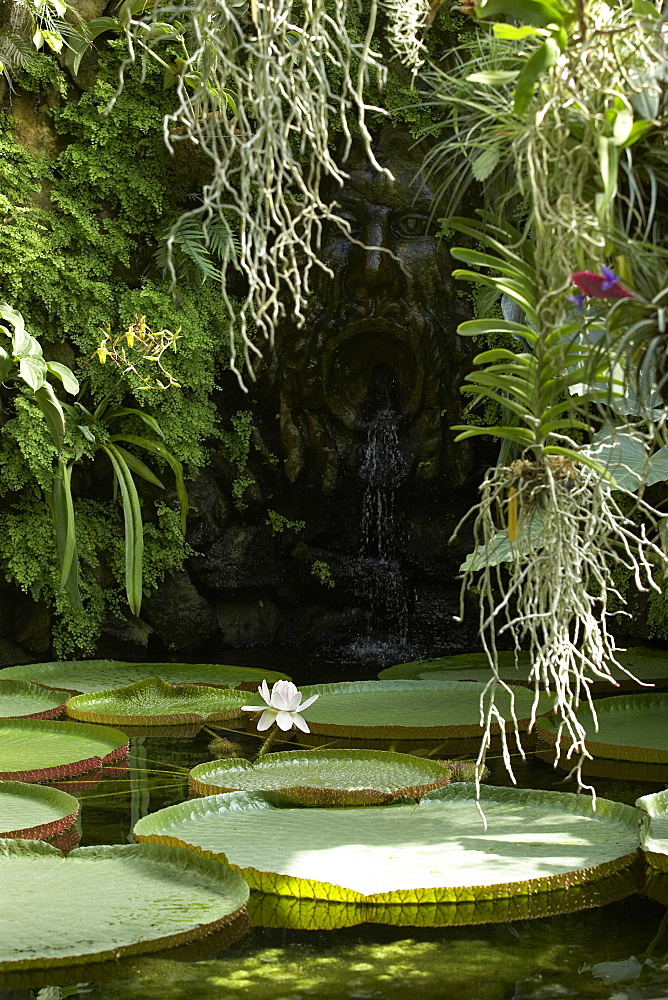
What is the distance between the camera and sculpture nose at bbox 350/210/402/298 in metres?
5.34

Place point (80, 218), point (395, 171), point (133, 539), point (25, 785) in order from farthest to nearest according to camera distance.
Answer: point (395, 171) < point (80, 218) < point (133, 539) < point (25, 785)

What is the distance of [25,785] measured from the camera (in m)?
2.36

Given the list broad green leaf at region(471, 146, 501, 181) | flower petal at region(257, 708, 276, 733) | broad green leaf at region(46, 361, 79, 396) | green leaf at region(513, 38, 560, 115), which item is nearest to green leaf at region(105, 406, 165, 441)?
broad green leaf at region(46, 361, 79, 396)

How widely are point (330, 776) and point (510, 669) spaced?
1783 millimetres

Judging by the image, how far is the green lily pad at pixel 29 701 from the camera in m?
3.24

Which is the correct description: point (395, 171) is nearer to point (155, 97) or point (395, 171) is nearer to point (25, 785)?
point (155, 97)

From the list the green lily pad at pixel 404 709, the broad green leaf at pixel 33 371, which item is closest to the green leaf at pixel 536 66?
the green lily pad at pixel 404 709

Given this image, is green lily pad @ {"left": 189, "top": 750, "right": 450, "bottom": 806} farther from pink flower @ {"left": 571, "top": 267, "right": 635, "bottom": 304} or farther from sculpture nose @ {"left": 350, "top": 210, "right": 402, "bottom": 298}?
sculpture nose @ {"left": 350, "top": 210, "right": 402, "bottom": 298}

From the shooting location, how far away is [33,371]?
340cm

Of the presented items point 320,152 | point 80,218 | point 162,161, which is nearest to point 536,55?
point 320,152

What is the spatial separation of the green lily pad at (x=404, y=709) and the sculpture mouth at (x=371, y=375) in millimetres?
2273

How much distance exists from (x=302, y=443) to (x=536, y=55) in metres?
4.74

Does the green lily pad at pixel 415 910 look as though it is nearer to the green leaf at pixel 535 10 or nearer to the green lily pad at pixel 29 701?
the green leaf at pixel 535 10

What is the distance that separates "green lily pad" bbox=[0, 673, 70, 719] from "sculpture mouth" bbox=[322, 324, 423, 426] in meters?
2.57
